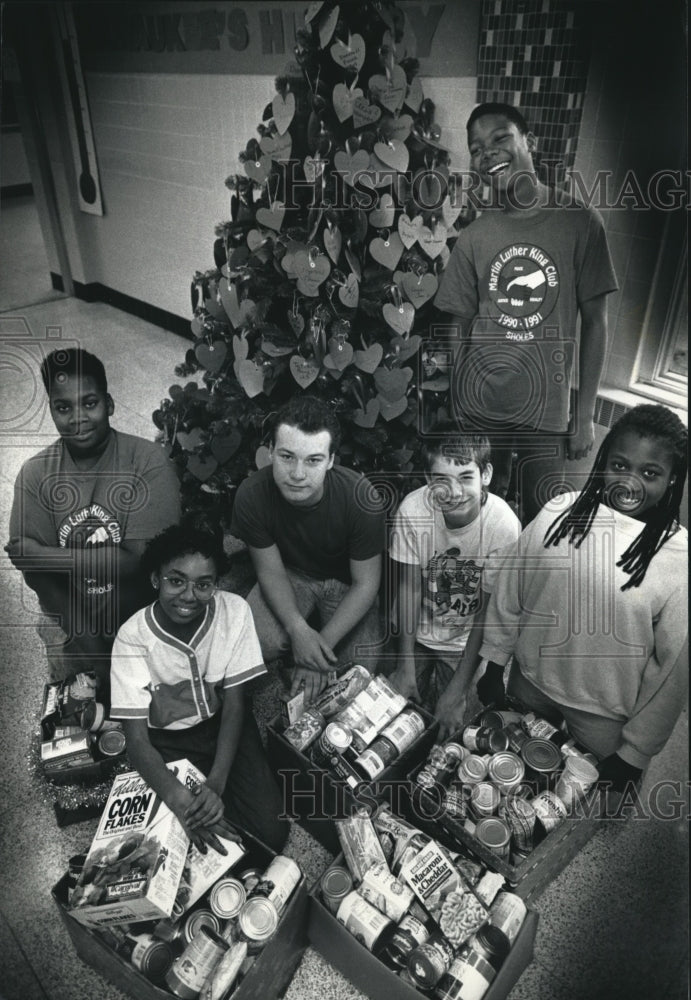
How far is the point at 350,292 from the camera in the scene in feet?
4.33

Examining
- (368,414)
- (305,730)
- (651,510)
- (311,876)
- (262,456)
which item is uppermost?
(651,510)

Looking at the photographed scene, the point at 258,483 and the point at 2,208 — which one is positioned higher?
the point at 2,208

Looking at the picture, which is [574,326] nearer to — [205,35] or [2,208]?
[205,35]

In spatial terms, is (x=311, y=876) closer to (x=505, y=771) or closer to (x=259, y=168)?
(x=505, y=771)

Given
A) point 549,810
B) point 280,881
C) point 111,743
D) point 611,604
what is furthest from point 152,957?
point 611,604

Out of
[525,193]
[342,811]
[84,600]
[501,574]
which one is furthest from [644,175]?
[84,600]

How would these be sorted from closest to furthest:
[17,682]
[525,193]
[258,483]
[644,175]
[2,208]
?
[644,175]
[525,193]
[2,208]
[258,483]
[17,682]

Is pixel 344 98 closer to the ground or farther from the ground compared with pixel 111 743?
farther from the ground

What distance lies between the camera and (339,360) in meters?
1.41

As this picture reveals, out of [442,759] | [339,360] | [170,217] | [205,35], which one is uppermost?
[205,35]

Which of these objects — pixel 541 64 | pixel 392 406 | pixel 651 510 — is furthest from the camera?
pixel 392 406

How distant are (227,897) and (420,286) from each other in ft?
3.95

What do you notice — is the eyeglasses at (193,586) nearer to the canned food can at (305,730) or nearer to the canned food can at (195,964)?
the canned food can at (305,730)

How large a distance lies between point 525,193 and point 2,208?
911 mm
